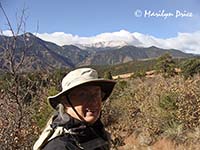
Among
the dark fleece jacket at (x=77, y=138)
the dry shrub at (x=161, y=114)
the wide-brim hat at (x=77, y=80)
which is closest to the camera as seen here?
the dark fleece jacket at (x=77, y=138)

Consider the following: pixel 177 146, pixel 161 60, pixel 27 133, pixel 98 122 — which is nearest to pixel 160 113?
pixel 177 146

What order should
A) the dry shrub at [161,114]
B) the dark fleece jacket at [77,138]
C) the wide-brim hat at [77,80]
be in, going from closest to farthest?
the dark fleece jacket at [77,138] < the wide-brim hat at [77,80] < the dry shrub at [161,114]

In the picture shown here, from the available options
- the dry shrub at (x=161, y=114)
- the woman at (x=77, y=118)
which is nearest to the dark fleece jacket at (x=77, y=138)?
the woman at (x=77, y=118)

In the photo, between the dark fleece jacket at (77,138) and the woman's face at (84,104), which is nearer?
the dark fleece jacket at (77,138)

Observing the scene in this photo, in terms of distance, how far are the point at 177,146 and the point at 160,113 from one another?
1.80 metres

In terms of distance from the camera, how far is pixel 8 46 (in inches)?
194

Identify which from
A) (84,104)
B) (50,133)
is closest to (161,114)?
(84,104)

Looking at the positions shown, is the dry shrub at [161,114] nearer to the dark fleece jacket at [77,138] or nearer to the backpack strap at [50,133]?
the dark fleece jacket at [77,138]

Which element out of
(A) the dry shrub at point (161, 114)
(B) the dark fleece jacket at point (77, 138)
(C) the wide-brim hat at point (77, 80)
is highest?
(C) the wide-brim hat at point (77, 80)

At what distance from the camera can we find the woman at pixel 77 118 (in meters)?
1.55

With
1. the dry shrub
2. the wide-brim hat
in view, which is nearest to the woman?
the wide-brim hat

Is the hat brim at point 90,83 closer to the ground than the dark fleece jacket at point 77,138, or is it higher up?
higher up

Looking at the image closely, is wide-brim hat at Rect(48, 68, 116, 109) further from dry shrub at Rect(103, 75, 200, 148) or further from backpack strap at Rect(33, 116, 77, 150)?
dry shrub at Rect(103, 75, 200, 148)

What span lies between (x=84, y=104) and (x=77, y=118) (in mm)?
85
